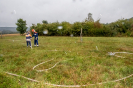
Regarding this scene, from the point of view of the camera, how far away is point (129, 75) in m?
3.56

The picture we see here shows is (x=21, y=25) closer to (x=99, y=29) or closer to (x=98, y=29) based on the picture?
(x=98, y=29)

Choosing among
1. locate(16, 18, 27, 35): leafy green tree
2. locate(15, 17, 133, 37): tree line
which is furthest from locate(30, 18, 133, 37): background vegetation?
locate(16, 18, 27, 35): leafy green tree

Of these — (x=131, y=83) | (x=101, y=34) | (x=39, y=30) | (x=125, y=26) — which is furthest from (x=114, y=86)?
(x=39, y=30)

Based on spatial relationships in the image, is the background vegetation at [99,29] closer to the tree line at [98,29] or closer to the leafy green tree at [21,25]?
the tree line at [98,29]

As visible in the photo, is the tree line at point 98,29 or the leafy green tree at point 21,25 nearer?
the tree line at point 98,29

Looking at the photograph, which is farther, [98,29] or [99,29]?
[98,29]

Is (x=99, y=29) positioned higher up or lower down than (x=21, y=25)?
lower down

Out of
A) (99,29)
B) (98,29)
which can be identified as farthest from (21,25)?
(99,29)

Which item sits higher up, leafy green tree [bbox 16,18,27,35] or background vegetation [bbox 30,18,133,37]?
leafy green tree [bbox 16,18,27,35]

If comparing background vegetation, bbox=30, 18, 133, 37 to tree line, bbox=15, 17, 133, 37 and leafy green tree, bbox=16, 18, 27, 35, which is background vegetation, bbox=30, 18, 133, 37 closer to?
tree line, bbox=15, 17, 133, 37

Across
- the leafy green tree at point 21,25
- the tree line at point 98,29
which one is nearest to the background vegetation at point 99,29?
the tree line at point 98,29

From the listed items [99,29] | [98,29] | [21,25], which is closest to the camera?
[99,29]

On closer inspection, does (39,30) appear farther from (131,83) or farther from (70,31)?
(131,83)

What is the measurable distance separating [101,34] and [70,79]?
26.3 m
